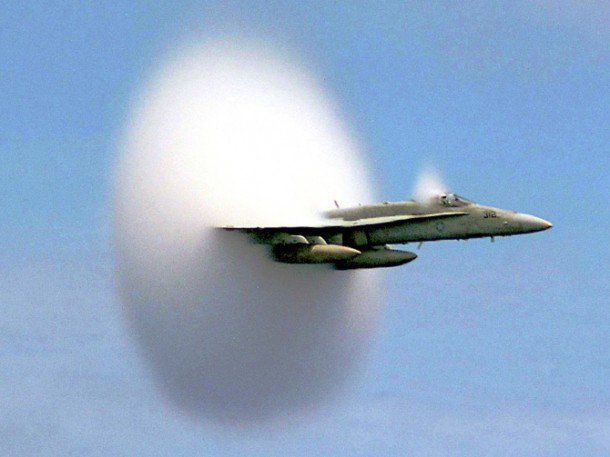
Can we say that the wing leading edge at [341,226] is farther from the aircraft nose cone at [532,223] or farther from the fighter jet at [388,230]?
the aircraft nose cone at [532,223]

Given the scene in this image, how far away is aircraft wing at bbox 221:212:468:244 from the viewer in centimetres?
7488

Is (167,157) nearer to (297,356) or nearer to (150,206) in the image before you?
(150,206)

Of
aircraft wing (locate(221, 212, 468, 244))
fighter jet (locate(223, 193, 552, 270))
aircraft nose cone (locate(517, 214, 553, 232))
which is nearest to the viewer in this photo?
aircraft nose cone (locate(517, 214, 553, 232))

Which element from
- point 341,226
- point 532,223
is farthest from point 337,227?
point 532,223

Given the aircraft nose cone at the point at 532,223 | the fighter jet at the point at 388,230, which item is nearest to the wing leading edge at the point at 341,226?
the fighter jet at the point at 388,230

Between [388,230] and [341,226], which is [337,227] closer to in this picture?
[341,226]

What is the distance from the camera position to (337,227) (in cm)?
7550

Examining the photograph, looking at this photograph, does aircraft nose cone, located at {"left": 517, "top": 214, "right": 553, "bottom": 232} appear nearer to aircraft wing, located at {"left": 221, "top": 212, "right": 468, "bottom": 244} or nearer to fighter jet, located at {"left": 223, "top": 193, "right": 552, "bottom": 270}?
fighter jet, located at {"left": 223, "top": 193, "right": 552, "bottom": 270}

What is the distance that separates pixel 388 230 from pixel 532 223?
23.9 feet

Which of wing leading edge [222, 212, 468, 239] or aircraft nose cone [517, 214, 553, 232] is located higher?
wing leading edge [222, 212, 468, 239]

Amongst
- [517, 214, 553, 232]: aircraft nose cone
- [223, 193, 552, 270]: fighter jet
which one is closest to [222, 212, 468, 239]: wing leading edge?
[223, 193, 552, 270]: fighter jet

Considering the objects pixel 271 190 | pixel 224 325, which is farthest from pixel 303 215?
pixel 224 325

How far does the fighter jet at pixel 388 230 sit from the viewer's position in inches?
2926

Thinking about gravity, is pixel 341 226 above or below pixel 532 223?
above
